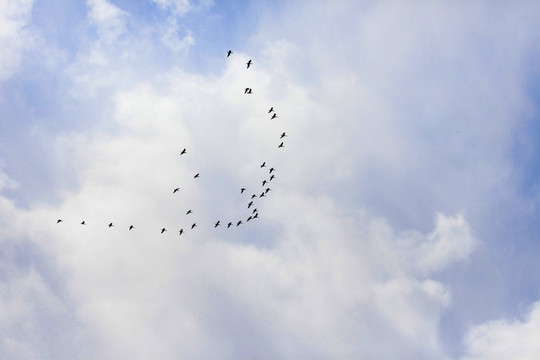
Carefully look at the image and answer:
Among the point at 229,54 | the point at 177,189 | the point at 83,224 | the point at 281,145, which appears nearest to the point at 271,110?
the point at 281,145

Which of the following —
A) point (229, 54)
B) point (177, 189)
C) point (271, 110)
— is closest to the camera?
point (229, 54)

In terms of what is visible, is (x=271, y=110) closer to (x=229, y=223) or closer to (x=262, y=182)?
(x=262, y=182)

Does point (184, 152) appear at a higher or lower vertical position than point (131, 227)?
higher

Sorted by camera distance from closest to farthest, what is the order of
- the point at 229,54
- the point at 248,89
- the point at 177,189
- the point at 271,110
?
the point at 229,54, the point at 248,89, the point at 271,110, the point at 177,189

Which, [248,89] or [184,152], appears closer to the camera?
[248,89]

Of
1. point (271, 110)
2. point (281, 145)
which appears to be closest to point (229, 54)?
point (271, 110)

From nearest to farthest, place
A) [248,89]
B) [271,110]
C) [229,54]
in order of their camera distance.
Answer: [229,54], [248,89], [271,110]

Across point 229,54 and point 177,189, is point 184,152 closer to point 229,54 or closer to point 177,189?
point 177,189

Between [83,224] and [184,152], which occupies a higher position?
[184,152]

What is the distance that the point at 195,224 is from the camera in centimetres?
17400

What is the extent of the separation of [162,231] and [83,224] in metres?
26.3

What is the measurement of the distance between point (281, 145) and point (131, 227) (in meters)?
55.8

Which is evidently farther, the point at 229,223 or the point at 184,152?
the point at 229,223

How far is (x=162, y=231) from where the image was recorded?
572ft
